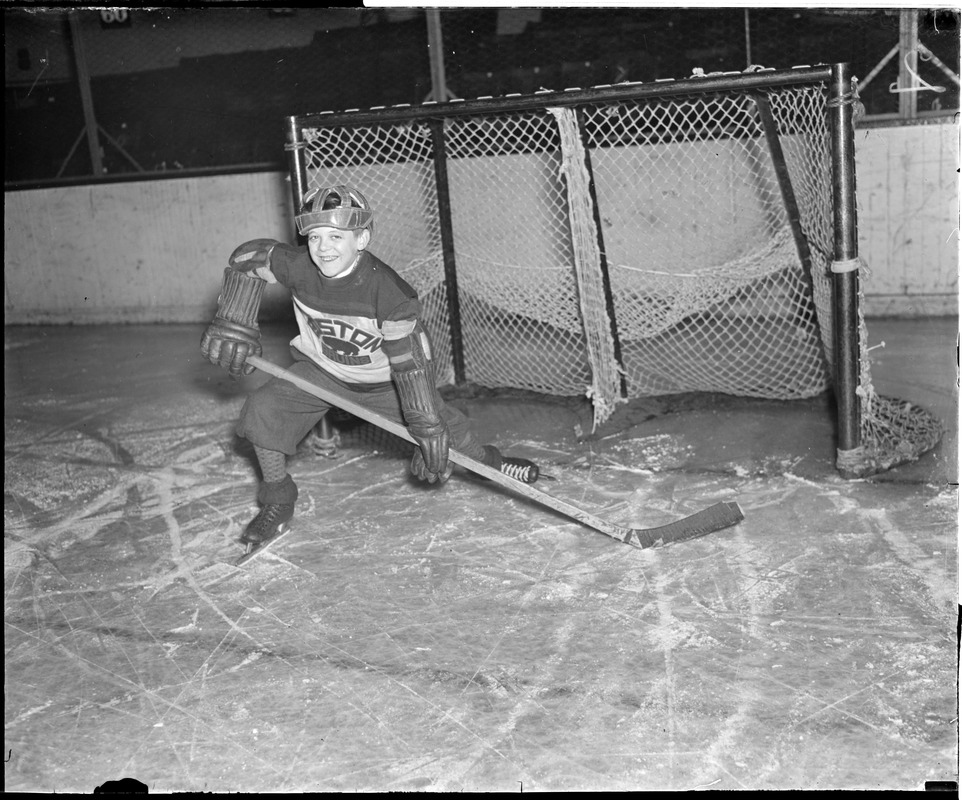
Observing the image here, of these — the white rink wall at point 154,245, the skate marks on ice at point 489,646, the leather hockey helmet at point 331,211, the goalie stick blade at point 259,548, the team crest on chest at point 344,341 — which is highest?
the white rink wall at point 154,245

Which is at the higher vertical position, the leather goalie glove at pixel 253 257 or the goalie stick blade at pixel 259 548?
the leather goalie glove at pixel 253 257

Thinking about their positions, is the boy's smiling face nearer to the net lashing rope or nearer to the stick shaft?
the stick shaft

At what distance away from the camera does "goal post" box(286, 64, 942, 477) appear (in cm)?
360

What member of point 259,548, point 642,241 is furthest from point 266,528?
point 642,241

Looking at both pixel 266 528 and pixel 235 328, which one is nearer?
pixel 235 328

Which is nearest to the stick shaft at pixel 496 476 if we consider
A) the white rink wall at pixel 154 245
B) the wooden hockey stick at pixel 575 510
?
the wooden hockey stick at pixel 575 510

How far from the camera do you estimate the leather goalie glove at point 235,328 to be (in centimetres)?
312

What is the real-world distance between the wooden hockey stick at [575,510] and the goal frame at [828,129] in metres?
0.73

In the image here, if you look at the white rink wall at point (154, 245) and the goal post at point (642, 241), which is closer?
the goal post at point (642, 241)

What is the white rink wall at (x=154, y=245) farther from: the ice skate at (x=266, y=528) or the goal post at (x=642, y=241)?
the ice skate at (x=266, y=528)

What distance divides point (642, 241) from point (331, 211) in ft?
13.5

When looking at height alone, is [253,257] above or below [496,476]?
above

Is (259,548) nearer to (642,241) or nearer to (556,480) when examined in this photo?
(556,480)

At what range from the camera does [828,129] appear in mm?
3373
